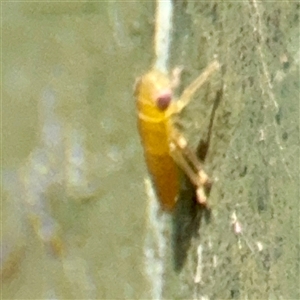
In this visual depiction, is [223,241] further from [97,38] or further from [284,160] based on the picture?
[97,38]

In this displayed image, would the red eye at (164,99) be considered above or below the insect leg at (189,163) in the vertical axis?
above

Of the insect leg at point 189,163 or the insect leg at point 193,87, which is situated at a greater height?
the insect leg at point 193,87

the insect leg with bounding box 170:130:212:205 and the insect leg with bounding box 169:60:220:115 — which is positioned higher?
the insect leg with bounding box 169:60:220:115

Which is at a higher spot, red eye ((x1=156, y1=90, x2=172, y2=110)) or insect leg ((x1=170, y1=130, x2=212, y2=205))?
red eye ((x1=156, y1=90, x2=172, y2=110))

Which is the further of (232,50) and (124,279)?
(124,279)

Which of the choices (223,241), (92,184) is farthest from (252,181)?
(92,184)
